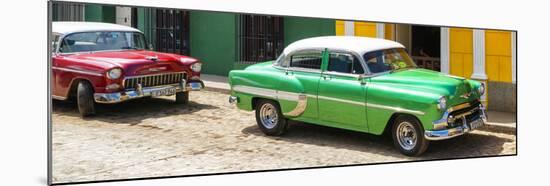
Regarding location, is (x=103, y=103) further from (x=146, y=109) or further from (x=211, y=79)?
(x=211, y=79)

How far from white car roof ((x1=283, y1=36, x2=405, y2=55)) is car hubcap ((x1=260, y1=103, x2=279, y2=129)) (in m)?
0.47

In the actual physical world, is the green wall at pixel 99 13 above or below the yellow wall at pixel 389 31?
above

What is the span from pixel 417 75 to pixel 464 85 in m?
0.47

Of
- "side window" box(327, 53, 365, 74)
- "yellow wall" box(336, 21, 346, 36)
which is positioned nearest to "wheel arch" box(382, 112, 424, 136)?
"side window" box(327, 53, 365, 74)

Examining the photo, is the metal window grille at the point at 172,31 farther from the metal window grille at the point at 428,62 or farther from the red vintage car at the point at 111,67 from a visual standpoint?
the metal window grille at the point at 428,62

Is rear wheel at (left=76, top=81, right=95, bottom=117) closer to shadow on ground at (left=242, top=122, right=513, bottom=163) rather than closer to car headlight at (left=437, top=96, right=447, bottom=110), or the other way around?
shadow on ground at (left=242, top=122, right=513, bottom=163)

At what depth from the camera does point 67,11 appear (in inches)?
214

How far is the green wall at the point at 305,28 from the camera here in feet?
20.4

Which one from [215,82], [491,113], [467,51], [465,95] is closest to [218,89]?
[215,82]

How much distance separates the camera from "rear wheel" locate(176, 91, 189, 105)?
595 cm

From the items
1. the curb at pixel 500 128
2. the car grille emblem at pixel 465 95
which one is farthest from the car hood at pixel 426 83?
the curb at pixel 500 128

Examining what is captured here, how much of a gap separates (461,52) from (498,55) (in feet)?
1.17

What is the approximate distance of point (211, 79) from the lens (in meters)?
6.02

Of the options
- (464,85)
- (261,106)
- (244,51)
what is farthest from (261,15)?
(464,85)
